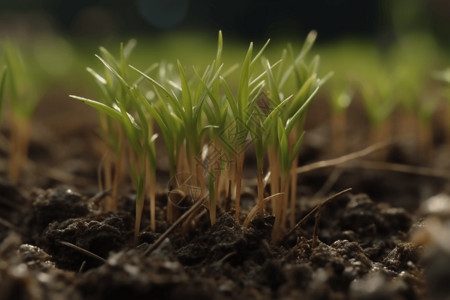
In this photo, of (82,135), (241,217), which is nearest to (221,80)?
(241,217)

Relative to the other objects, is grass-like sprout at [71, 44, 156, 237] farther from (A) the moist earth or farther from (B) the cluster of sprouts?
(A) the moist earth

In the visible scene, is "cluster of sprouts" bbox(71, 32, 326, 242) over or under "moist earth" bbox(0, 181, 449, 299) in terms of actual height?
over

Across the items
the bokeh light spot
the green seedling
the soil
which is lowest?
the soil

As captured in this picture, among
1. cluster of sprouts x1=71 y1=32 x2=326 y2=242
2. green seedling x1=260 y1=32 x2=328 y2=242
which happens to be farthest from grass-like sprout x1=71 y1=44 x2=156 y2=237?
green seedling x1=260 y1=32 x2=328 y2=242

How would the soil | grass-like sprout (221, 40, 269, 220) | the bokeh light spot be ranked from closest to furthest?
the soil < grass-like sprout (221, 40, 269, 220) < the bokeh light spot

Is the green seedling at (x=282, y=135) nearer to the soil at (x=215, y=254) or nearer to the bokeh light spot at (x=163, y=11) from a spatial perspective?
the soil at (x=215, y=254)

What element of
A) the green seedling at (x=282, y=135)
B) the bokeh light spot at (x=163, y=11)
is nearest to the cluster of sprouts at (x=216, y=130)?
the green seedling at (x=282, y=135)

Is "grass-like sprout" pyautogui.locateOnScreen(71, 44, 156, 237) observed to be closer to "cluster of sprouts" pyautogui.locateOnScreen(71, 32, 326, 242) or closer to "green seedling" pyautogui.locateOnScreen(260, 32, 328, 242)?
"cluster of sprouts" pyautogui.locateOnScreen(71, 32, 326, 242)

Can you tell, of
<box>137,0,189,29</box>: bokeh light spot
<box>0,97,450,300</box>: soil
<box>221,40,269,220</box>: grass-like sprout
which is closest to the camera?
<box>0,97,450,300</box>: soil

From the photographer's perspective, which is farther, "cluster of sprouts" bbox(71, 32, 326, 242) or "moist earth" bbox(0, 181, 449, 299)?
"cluster of sprouts" bbox(71, 32, 326, 242)

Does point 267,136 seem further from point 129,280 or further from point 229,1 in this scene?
point 229,1
